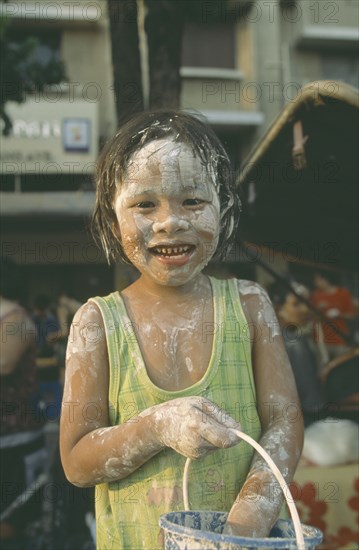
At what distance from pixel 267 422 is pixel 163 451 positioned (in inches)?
11.2

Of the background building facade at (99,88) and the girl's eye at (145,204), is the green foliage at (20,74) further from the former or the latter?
the background building facade at (99,88)

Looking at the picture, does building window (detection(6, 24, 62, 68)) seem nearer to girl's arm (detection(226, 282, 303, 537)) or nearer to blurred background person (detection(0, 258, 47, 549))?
blurred background person (detection(0, 258, 47, 549))

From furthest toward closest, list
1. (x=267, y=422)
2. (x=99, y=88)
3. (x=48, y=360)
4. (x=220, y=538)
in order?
(x=99, y=88)
(x=48, y=360)
(x=267, y=422)
(x=220, y=538)

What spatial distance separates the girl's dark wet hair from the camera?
1.67 meters

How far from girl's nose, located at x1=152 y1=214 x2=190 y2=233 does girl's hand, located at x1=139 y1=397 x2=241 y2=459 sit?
0.42m

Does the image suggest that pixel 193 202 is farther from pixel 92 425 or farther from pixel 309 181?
pixel 309 181

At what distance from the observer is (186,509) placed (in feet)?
4.75

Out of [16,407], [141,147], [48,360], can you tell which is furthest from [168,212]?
[48,360]

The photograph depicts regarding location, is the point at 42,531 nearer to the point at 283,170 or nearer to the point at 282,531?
the point at 283,170

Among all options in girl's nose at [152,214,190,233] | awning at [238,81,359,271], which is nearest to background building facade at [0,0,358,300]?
awning at [238,81,359,271]

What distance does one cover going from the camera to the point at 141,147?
65.4 inches

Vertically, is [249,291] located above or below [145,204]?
below

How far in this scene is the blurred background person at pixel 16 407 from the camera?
372cm

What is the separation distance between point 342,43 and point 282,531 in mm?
14461
